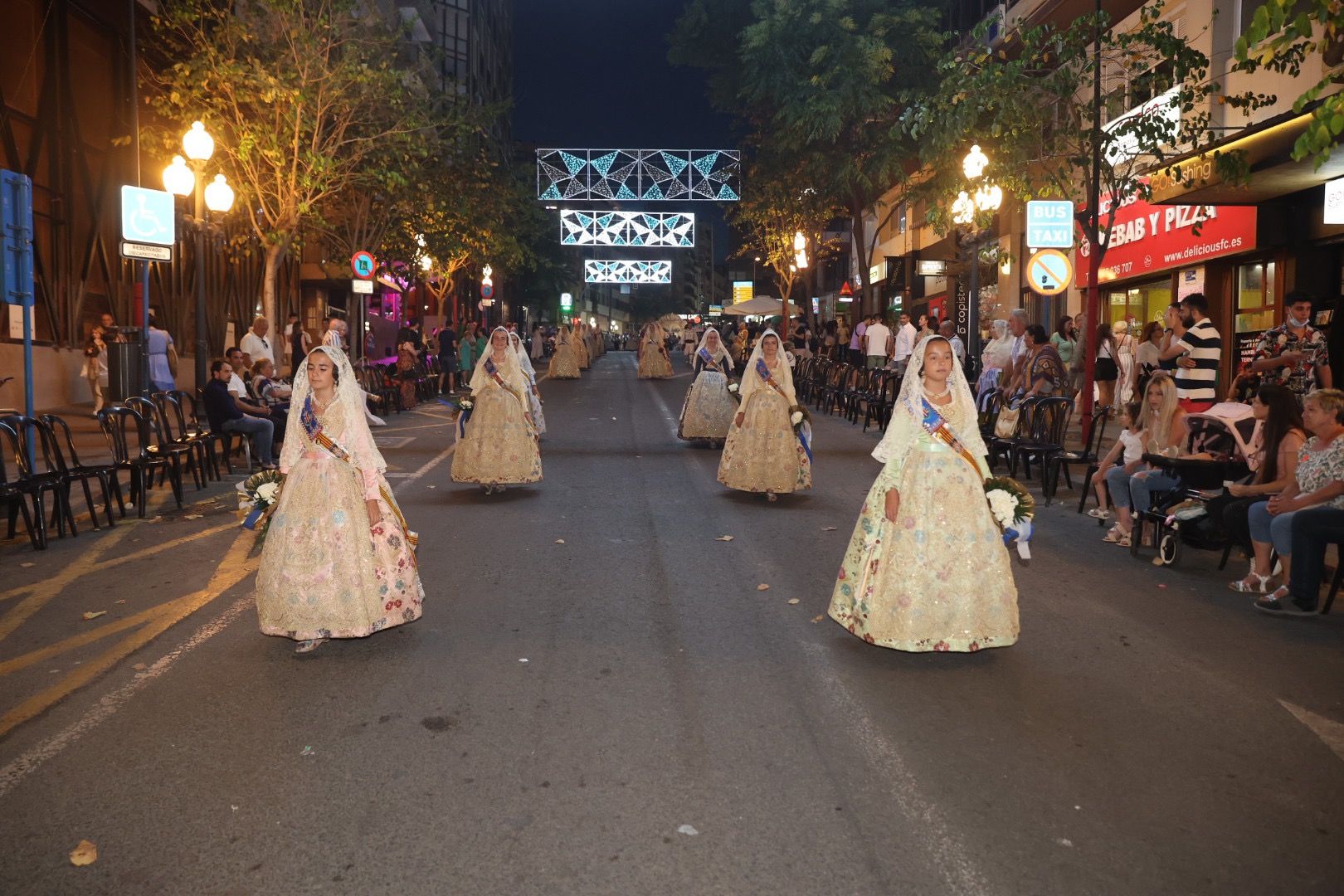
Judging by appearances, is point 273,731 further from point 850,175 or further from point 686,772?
point 850,175

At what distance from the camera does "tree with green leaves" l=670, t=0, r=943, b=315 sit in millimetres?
30062

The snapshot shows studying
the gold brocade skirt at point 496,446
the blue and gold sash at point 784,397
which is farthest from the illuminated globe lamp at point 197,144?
the blue and gold sash at point 784,397

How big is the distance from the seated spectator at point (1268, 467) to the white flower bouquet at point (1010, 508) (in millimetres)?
2579

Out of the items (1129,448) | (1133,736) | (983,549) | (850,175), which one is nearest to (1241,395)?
(1129,448)

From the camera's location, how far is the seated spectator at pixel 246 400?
1470 centimetres

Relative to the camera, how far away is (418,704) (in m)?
5.48

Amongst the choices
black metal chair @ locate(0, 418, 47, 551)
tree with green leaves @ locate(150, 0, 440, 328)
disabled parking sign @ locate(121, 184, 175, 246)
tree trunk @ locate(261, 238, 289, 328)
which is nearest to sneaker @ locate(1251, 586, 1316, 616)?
black metal chair @ locate(0, 418, 47, 551)

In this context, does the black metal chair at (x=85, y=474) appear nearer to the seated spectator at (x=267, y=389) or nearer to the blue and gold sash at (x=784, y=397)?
the seated spectator at (x=267, y=389)

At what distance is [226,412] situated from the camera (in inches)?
563

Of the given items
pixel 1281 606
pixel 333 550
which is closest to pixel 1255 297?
pixel 1281 606

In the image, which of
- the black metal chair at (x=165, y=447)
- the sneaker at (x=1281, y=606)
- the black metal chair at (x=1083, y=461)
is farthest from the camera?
the black metal chair at (x=165, y=447)

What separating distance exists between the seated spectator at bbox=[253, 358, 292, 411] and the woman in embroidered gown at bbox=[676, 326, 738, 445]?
591 centimetres

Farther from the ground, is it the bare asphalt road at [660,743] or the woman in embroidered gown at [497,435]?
the woman in embroidered gown at [497,435]

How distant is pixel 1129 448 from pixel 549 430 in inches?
496
